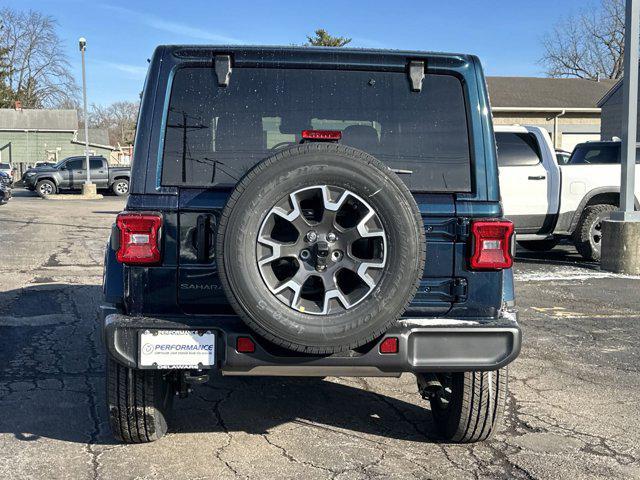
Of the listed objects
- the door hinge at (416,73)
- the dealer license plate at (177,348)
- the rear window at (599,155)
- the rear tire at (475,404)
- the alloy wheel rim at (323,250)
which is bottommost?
the rear tire at (475,404)

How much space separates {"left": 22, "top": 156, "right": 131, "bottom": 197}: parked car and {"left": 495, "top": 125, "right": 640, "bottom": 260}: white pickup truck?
22.8 meters

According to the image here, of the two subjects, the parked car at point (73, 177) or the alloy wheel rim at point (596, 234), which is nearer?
the alloy wheel rim at point (596, 234)

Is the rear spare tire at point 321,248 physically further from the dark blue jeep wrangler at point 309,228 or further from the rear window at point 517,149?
the rear window at point 517,149

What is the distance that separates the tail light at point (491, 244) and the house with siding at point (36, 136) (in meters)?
52.9

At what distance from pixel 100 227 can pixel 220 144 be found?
14110 mm

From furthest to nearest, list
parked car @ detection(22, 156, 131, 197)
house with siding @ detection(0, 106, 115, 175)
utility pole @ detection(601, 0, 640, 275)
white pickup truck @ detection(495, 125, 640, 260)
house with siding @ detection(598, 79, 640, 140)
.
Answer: house with siding @ detection(0, 106, 115, 175) < parked car @ detection(22, 156, 131, 197) < house with siding @ detection(598, 79, 640, 140) < white pickup truck @ detection(495, 125, 640, 260) < utility pole @ detection(601, 0, 640, 275)

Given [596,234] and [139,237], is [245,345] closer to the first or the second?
[139,237]

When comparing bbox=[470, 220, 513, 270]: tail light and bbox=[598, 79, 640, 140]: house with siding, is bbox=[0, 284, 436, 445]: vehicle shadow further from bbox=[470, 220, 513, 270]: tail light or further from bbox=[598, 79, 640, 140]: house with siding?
bbox=[598, 79, 640, 140]: house with siding

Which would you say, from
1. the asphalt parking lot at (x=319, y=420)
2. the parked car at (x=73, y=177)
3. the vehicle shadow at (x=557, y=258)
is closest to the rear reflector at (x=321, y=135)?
the asphalt parking lot at (x=319, y=420)

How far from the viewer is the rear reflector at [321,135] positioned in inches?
135

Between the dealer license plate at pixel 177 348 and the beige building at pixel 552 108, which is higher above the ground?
the beige building at pixel 552 108

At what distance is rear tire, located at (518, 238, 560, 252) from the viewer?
12656mm

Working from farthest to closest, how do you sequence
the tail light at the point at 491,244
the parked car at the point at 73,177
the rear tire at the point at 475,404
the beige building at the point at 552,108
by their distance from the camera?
1. the beige building at the point at 552,108
2. the parked car at the point at 73,177
3. the rear tire at the point at 475,404
4. the tail light at the point at 491,244

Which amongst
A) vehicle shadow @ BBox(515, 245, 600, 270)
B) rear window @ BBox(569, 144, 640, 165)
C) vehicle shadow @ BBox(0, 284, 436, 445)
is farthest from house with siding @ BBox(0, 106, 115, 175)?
vehicle shadow @ BBox(0, 284, 436, 445)
